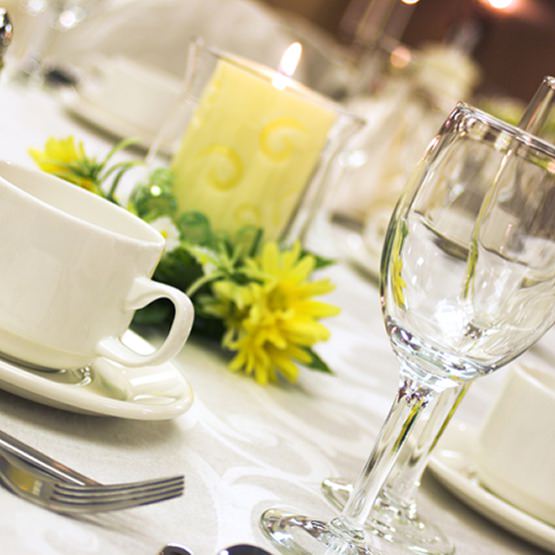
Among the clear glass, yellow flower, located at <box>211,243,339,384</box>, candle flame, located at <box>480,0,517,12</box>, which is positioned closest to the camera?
yellow flower, located at <box>211,243,339,384</box>

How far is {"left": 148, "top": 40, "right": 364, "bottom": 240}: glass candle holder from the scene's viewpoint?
70cm

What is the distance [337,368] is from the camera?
0.74 metres

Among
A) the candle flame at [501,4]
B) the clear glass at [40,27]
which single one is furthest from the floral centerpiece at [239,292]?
the candle flame at [501,4]

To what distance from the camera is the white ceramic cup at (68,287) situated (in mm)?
426

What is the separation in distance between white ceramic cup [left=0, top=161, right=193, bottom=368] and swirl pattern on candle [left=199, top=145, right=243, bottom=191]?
9.3 inches

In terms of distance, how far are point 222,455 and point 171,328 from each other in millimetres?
76

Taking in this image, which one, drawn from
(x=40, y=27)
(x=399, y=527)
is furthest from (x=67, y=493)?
(x=40, y=27)

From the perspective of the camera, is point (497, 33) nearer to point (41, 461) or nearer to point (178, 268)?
point (178, 268)

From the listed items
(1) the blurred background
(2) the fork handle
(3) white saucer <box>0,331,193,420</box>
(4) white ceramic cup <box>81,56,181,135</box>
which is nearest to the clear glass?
(4) white ceramic cup <box>81,56,181,135</box>

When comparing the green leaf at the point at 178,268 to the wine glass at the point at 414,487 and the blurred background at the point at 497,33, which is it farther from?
the blurred background at the point at 497,33

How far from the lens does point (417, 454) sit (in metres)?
0.55

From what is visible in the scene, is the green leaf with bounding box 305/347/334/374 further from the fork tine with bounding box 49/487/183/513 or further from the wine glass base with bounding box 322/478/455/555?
the fork tine with bounding box 49/487/183/513

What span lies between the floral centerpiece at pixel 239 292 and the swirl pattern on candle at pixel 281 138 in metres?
0.09

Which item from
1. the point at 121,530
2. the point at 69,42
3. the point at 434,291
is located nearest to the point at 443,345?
the point at 434,291
